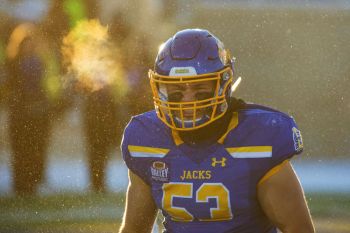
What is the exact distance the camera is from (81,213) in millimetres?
6332

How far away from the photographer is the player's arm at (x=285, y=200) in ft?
9.20

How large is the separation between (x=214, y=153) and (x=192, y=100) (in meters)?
0.17

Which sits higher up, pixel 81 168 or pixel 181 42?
pixel 181 42

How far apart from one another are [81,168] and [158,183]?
5594 mm

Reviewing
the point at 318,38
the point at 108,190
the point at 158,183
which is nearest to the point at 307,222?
the point at 158,183

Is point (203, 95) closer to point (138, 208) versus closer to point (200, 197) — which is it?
point (200, 197)

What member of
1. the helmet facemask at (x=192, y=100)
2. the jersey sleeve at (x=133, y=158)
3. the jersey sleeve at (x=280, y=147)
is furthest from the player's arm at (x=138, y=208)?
the jersey sleeve at (x=280, y=147)

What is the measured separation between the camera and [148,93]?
25.6ft

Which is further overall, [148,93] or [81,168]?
[81,168]

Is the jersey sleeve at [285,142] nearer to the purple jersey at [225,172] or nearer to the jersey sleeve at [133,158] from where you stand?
the purple jersey at [225,172]

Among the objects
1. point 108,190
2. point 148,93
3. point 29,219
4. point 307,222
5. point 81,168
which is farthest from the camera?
point 81,168

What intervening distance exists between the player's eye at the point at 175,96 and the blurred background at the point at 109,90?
2949 mm

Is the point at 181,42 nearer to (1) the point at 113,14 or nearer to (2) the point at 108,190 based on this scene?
(2) the point at 108,190

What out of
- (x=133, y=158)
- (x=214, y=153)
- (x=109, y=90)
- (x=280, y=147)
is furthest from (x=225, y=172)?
(x=109, y=90)
